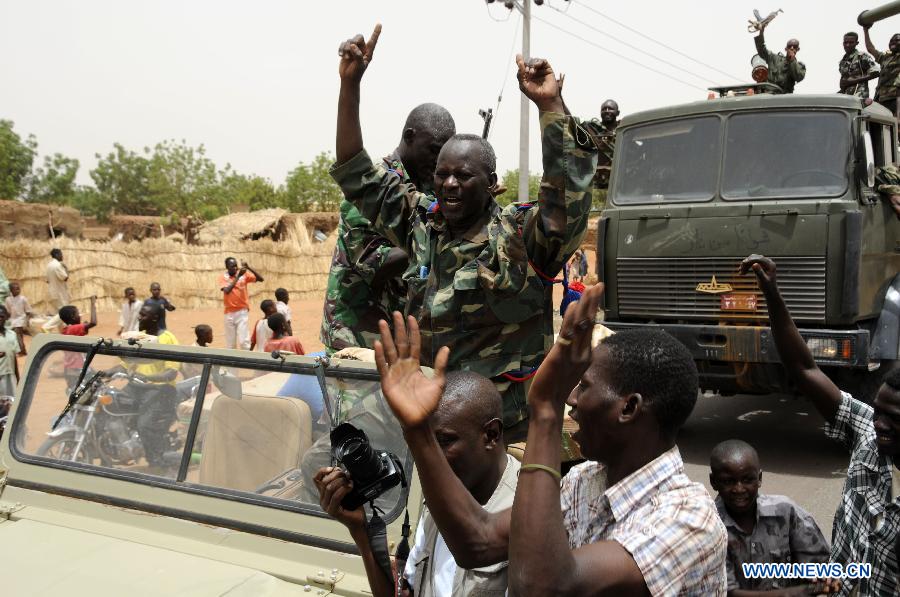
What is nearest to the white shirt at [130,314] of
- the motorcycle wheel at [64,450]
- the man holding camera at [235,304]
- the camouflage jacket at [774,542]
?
the man holding camera at [235,304]

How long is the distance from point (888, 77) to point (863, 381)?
4.01 metres

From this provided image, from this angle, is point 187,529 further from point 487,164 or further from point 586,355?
point 586,355

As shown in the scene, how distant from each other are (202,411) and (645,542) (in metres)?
1.69

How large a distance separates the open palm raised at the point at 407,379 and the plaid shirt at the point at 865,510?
1.45 meters

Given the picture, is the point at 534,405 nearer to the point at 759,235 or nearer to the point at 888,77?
the point at 759,235

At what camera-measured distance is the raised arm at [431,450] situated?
1.51m

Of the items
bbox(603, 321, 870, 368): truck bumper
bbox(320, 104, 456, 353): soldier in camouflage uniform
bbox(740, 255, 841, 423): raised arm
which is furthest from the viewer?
bbox(603, 321, 870, 368): truck bumper

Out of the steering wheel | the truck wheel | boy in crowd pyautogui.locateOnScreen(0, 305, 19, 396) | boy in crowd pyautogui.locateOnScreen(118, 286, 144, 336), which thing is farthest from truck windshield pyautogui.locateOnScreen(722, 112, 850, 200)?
boy in crowd pyautogui.locateOnScreen(118, 286, 144, 336)

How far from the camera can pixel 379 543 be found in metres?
1.95

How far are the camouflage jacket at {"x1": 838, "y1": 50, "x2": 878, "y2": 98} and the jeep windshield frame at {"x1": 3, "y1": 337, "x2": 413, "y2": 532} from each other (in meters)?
7.92

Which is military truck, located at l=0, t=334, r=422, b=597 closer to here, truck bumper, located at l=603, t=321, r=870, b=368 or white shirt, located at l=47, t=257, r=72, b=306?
truck bumper, located at l=603, t=321, r=870, b=368

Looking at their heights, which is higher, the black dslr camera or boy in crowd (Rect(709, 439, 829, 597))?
the black dslr camera

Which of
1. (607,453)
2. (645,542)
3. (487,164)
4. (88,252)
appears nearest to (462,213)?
(487,164)

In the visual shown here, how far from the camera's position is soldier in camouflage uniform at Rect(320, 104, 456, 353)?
322 cm
